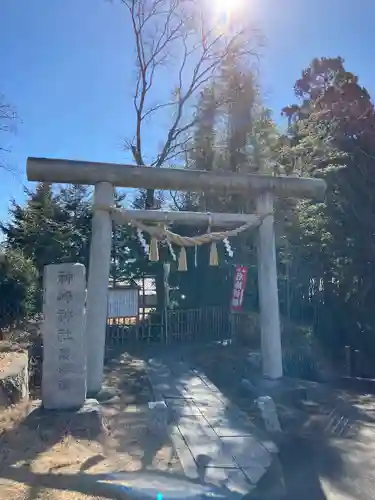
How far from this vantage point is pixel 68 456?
5.29 m

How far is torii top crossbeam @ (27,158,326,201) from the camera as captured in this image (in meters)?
7.77

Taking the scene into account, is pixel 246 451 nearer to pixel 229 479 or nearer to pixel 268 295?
pixel 229 479

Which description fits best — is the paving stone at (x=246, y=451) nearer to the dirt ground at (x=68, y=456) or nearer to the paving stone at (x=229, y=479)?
the paving stone at (x=229, y=479)

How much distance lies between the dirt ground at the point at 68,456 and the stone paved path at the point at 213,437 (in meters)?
0.34

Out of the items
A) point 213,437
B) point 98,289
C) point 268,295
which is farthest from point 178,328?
point 213,437

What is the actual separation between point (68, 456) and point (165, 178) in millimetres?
4988

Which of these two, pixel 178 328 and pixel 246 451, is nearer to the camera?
pixel 246 451

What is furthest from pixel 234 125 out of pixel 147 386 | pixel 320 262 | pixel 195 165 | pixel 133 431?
pixel 133 431

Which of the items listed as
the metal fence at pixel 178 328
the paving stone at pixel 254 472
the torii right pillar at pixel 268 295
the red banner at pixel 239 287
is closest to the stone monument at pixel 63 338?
the paving stone at pixel 254 472

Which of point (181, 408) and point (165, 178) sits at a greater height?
point (165, 178)

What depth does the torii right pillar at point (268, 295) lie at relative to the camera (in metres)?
9.05

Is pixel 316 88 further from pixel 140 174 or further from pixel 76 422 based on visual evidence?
pixel 76 422

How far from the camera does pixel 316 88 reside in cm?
2094

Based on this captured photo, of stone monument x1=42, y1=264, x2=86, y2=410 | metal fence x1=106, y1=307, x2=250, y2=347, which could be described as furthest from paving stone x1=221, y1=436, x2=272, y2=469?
metal fence x1=106, y1=307, x2=250, y2=347
